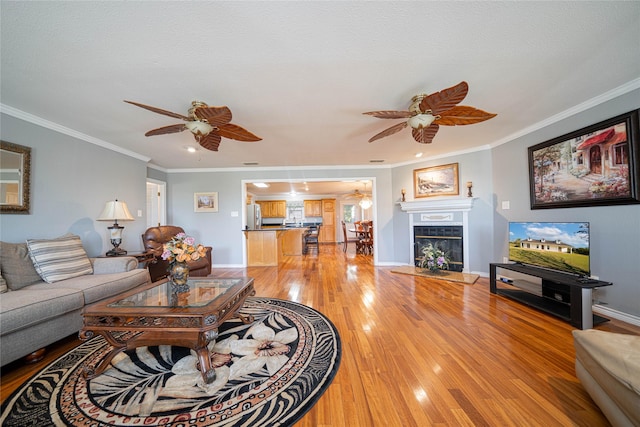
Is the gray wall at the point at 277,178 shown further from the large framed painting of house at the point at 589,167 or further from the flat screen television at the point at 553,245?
the flat screen television at the point at 553,245

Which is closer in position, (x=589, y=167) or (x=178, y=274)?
(x=178, y=274)

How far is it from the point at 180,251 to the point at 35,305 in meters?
1.00

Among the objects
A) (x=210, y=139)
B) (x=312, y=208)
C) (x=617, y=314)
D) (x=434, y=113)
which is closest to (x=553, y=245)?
(x=617, y=314)

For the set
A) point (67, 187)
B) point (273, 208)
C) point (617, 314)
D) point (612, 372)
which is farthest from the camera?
point (273, 208)

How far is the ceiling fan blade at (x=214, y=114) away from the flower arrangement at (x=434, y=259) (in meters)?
3.97

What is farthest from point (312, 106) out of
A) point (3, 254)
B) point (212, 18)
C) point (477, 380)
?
point (3, 254)

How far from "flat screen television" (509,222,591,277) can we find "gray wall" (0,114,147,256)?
6134 mm

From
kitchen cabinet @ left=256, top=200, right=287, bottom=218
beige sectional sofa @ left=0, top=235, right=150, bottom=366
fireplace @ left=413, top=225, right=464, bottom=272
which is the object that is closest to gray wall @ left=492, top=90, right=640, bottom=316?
fireplace @ left=413, top=225, right=464, bottom=272

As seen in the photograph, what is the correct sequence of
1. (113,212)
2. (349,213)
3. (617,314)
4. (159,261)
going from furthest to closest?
1. (349,213)
2. (159,261)
3. (113,212)
4. (617,314)

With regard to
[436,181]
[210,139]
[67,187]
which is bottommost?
[67,187]

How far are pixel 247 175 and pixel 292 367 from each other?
14.5ft

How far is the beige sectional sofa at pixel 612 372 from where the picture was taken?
3.00ft

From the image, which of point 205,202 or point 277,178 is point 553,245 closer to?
point 277,178

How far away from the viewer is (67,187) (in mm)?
2873
